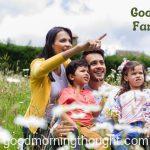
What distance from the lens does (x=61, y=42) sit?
467 cm

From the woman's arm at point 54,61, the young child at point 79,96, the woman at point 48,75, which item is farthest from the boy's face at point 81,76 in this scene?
the woman's arm at point 54,61

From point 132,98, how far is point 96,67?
41 cm

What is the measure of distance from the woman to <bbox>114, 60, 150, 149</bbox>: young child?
1.68 feet

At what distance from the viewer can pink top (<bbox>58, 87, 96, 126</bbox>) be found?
436 centimetres

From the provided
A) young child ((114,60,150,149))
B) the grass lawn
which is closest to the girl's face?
young child ((114,60,150,149))

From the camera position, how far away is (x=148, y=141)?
172 inches

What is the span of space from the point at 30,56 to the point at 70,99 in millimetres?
13277

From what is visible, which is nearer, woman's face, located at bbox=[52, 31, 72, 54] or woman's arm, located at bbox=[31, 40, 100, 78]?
woman's arm, located at bbox=[31, 40, 100, 78]

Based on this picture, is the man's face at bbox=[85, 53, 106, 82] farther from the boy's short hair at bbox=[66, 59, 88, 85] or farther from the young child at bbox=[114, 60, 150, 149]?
the young child at bbox=[114, 60, 150, 149]

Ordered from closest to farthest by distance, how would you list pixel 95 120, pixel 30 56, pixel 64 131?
pixel 64 131
pixel 95 120
pixel 30 56

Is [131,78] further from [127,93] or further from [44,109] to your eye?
[44,109]

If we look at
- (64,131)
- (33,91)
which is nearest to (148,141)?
(64,131)

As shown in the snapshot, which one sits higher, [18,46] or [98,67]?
[18,46]

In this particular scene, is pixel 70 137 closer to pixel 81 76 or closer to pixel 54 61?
pixel 54 61
